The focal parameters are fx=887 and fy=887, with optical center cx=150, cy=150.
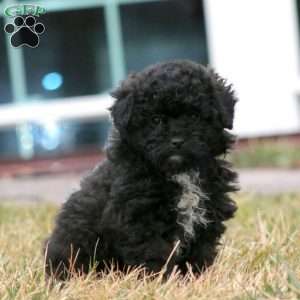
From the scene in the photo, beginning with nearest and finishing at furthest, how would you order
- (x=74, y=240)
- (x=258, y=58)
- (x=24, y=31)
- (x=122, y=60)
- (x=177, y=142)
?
(x=177, y=142)
(x=74, y=240)
(x=24, y=31)
(x=258, y=58)
(x=122, y=60)

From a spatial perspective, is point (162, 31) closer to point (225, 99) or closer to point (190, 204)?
point (225, 99)

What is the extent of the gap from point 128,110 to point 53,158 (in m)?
9.15

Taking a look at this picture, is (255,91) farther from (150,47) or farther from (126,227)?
(126,227)

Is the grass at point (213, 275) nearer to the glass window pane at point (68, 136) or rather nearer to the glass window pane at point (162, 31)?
the glass window pane at point (68, 136)

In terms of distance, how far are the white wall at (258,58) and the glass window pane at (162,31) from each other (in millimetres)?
357

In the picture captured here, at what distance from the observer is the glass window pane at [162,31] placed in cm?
1447

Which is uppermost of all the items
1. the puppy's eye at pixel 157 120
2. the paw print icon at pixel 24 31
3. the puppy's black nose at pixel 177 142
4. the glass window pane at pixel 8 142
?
the paw print icon at pixel 24 31

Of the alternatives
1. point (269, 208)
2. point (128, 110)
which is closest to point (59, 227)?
point (128, 110)

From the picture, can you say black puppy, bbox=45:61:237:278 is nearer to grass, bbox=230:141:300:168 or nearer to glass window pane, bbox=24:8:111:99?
grass, bbox=230:141:300:168

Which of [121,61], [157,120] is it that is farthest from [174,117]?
[121,61]

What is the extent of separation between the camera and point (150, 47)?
1455 centimetres

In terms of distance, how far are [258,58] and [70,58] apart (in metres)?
3.03

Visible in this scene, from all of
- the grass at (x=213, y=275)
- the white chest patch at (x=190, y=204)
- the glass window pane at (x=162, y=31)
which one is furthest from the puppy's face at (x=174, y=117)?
the glass window pane at (x=162, y=31)

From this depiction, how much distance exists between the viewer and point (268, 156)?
12531mm
